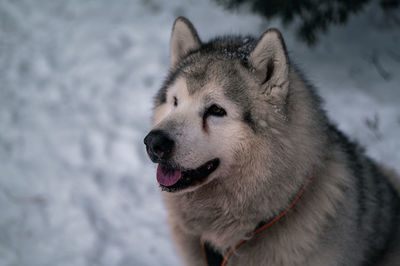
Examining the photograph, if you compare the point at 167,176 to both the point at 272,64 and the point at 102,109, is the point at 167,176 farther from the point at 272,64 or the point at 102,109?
the point at 102,109

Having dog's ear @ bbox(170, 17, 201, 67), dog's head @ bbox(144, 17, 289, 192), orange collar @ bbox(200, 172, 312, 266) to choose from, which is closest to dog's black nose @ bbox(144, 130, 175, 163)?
dog's head @ bbox(144, 17, 289, 192)

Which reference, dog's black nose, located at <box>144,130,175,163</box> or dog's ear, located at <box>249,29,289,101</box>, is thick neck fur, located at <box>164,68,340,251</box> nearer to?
dog's ear, located at <box>249,29,289,101</box>

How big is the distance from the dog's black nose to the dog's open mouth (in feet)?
0.45

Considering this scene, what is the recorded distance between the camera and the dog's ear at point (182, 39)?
2.53 m

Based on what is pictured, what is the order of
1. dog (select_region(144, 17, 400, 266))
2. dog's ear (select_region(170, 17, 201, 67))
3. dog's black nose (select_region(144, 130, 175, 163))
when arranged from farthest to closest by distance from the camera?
dog's ear (select_region(170, 17, 201, 67)) < dog (select_region(144, 17, 400, 266)) < dog's black nose (select_region(144, 130, 175, 163))

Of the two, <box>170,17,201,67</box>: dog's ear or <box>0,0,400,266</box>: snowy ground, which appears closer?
<box>170,17,201,67</box>: dog's ear

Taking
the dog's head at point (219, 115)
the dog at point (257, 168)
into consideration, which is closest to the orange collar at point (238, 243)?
the dog at point (257, 168)

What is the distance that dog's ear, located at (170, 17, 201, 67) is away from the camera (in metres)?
2.53

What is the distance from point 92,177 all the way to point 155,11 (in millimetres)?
4136

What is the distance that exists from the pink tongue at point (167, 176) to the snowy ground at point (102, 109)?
1.60 m

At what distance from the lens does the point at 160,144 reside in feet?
6.22

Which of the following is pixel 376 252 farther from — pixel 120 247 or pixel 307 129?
pixel 120 247

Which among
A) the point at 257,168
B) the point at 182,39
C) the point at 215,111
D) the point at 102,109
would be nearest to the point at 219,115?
the point at 215,111

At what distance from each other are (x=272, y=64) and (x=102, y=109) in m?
3.50
